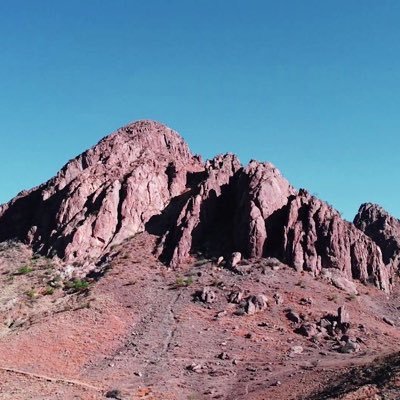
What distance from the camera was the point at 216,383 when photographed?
39.4 m

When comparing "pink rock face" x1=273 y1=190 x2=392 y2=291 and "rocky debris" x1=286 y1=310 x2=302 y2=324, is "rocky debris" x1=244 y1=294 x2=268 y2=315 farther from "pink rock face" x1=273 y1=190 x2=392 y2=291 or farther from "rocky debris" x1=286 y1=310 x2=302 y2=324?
"pink rock face" x1=273 y1=190 x2=392 y2=291

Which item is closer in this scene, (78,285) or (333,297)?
(333,297)

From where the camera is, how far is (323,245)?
192 feet

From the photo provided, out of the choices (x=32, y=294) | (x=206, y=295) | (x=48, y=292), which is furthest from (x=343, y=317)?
(x=32, y=294)

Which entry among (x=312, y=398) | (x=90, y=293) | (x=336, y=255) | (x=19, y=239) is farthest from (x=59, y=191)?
(x=312, y=398)

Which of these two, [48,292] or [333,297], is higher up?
[333,297]

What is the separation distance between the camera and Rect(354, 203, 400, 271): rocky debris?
7297cm

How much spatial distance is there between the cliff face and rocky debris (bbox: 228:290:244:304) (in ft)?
23.2

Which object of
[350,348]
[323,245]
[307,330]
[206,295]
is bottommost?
[350,348]

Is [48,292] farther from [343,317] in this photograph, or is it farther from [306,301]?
[343,317]

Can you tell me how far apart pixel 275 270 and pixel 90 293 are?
1920cm

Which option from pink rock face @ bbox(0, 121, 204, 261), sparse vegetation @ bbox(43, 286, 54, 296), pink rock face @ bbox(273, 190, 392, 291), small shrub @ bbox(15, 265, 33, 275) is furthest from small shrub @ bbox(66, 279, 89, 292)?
pink rock face @ bbox(273, 190, 392, 291)

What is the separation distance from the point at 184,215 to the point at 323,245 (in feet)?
54.3

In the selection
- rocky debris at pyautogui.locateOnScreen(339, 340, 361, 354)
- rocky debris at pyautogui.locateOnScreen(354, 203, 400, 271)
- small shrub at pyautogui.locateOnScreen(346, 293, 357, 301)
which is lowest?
rocky debris at pyautogui.locateOnScreen(339, 340, 361, 354)
